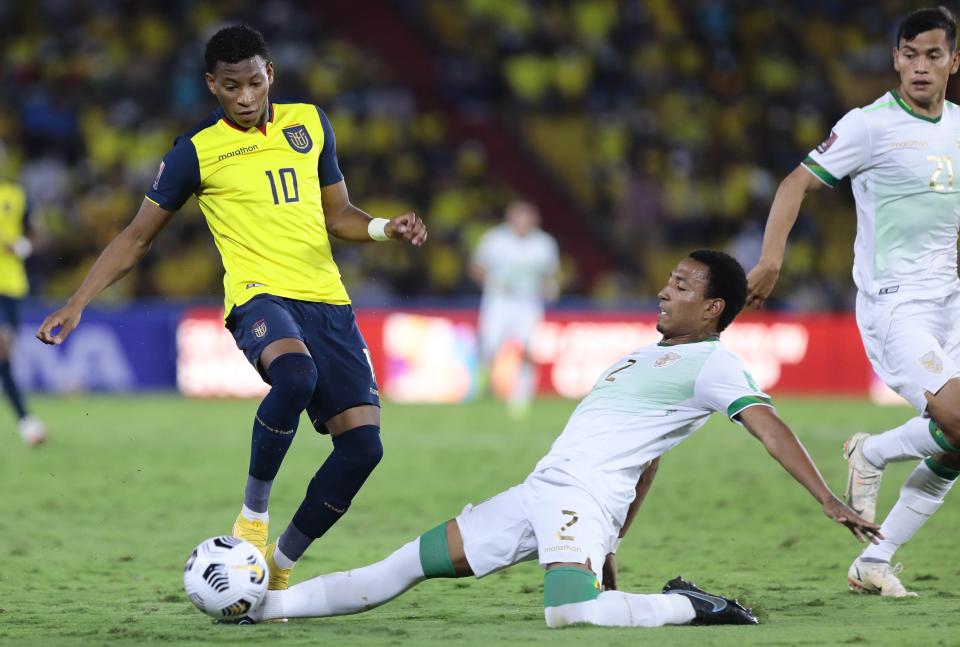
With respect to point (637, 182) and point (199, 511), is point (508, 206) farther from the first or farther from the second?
point (199, 511)

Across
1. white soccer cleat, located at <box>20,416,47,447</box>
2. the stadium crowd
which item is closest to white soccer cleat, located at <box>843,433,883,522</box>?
white soccer cleat, located at <box>20,416,47,447</box>

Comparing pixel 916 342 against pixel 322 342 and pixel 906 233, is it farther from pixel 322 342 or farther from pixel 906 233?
pixel 322 342

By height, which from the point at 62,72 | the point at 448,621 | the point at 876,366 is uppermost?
the point at 62,72

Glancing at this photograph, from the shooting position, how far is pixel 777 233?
20.6 feet

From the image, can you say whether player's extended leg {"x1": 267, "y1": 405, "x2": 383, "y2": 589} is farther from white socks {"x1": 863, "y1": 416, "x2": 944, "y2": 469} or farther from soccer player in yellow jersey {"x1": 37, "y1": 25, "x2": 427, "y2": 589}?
white socks {"x1": 863, "y1": 416, "x2": 944, "y2": 469}

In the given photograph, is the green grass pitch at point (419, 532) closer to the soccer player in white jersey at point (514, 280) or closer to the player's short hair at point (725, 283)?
the player's short hair at point (725, 283)

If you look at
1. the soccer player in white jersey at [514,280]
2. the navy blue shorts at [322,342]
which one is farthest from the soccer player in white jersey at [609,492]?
the soccer player in white jersey at [514,280]

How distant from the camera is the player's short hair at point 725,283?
557 cm

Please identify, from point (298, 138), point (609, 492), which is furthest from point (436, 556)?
point (298, 138)

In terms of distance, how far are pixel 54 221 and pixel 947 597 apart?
16.0m

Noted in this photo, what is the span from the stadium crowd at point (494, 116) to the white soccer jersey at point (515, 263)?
8.85 feet

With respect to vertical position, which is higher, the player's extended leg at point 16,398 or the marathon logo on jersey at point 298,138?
the marathon logo on jersey at point 298,138

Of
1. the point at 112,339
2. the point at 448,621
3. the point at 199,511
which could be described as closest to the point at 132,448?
the point at 199,511

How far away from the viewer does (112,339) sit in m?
19.0
